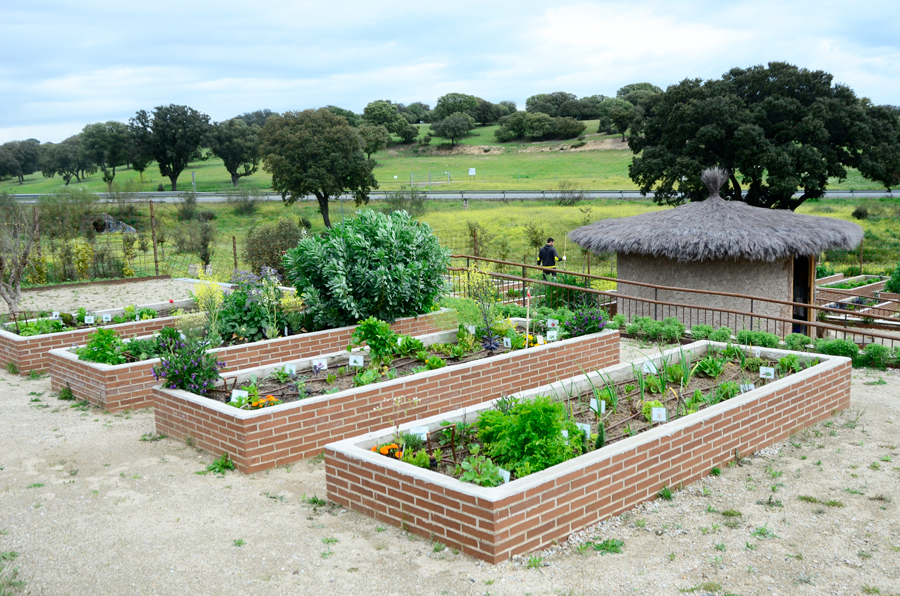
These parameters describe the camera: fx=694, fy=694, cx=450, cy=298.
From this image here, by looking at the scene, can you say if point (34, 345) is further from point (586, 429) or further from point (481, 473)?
point (586, 429)

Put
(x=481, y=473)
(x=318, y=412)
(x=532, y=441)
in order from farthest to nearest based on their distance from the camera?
(x=318, y=412) < (x=532, y=441) < (x=481, y=473)

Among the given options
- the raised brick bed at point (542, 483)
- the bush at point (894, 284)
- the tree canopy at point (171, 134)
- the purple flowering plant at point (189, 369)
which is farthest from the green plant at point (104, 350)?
the tree canopy at point (171, 134)

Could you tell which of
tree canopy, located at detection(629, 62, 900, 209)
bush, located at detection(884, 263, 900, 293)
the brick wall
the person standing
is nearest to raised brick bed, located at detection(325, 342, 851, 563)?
the brick wall

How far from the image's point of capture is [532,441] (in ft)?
15.7

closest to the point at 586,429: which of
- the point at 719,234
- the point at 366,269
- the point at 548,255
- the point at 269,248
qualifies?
the point at 366,269

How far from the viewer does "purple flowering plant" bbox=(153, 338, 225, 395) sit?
662 centimetres

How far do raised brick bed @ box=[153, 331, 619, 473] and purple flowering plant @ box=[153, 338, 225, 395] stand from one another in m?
0.11

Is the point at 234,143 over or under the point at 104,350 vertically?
over

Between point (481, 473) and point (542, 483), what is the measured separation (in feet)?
1.41

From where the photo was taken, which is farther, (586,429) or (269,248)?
(269,248)

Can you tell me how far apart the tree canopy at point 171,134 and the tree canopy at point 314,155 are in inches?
818

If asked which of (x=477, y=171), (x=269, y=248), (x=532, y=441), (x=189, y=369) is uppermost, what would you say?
(x=477, y=171)

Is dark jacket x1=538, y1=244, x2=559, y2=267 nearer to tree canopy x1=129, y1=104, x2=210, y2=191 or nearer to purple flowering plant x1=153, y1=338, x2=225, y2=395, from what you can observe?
purple flowering plant x1=153, y1=338, x2=225, y2=395

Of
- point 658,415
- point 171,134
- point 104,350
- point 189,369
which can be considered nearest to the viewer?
point 658,415
